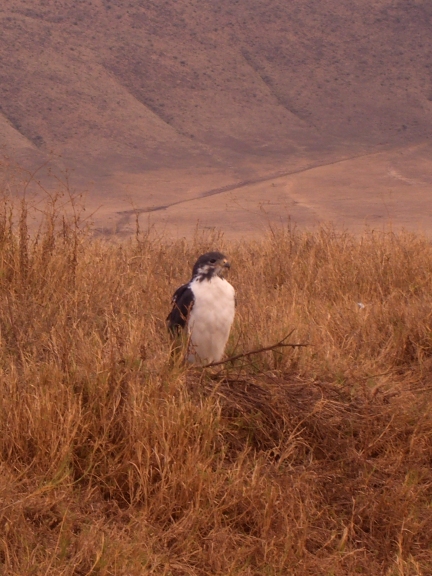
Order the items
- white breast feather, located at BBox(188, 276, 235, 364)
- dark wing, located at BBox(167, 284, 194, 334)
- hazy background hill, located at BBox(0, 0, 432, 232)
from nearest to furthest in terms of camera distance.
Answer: white breast feather, located at BBox(188, 276, 235, 364) → dark wing, located at BBox(167, 284, 194, 334) → hazy background hill, located at BBox(0, 0, 432, 232)

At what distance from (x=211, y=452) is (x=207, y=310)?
0.99 meters

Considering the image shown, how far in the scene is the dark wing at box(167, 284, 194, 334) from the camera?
4.45m

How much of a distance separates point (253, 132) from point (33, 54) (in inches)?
182

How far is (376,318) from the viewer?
5277 millimetres

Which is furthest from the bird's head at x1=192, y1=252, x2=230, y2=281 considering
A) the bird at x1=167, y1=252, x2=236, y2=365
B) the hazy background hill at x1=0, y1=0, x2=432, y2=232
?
the hazy background hill at x1=0, y1=0, x2=432, y2=232

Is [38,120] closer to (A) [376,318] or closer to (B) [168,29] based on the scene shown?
(B) [168,29]

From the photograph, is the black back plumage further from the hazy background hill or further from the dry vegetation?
the hazy background hill

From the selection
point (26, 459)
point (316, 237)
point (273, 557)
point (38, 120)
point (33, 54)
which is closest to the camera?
point (273, 557)

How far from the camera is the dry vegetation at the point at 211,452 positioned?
10.1ft

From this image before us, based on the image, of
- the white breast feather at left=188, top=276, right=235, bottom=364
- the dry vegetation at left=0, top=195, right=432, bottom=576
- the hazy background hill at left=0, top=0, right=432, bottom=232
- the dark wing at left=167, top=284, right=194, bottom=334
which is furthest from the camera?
the hazy background hill at left=0, top=0, right=432, bottom=232

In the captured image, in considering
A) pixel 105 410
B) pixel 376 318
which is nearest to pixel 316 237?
pixel 376 318

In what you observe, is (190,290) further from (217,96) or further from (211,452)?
(217,96)

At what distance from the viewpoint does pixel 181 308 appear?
4.53 meters

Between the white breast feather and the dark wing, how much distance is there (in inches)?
1.2
